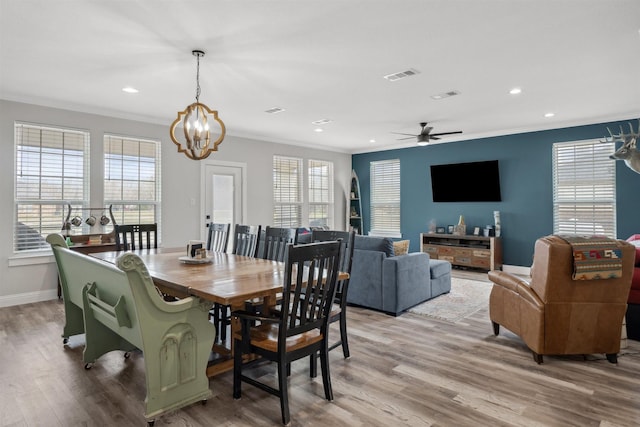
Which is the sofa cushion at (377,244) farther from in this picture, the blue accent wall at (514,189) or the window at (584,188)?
the window at (584,188)

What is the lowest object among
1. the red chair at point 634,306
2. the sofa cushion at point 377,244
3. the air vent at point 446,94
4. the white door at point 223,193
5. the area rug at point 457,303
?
the area rug at point 457,303

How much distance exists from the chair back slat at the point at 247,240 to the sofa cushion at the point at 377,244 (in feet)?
4.23

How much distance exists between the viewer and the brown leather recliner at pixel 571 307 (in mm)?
2795

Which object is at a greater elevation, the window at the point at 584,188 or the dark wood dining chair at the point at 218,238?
the window at the point at 584,188

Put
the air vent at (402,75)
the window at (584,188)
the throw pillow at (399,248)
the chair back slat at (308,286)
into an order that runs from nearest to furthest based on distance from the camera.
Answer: the chair back slat at (308,286)
the air vent at (402,75)
the throw pillow at (399,248)
the window at (584,188)

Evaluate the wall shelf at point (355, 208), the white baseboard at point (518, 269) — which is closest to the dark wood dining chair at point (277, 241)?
the white baseboard at point (518, 269)

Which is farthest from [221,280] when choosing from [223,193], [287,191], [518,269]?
[518,269]

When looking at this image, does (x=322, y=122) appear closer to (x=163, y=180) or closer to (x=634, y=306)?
(x=163, y=180)

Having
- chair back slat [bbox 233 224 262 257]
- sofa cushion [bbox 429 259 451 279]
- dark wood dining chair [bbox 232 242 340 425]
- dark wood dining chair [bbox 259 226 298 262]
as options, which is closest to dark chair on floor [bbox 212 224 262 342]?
chair back slat [bbox 233 224 262 257]

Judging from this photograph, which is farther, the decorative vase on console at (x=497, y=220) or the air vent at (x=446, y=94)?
the decorative vase on console at (x=497, y=220)

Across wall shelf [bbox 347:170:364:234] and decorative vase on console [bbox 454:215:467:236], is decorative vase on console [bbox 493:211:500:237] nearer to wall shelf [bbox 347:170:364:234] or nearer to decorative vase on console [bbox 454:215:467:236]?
decorative vase on console [bbox 454:215:467:236]

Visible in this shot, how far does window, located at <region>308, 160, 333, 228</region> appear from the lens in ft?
27.9

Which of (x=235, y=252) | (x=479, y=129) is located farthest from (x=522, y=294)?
(x=479, y=129)

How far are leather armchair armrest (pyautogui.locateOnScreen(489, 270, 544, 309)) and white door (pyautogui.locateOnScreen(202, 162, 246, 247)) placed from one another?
466 centimetres
